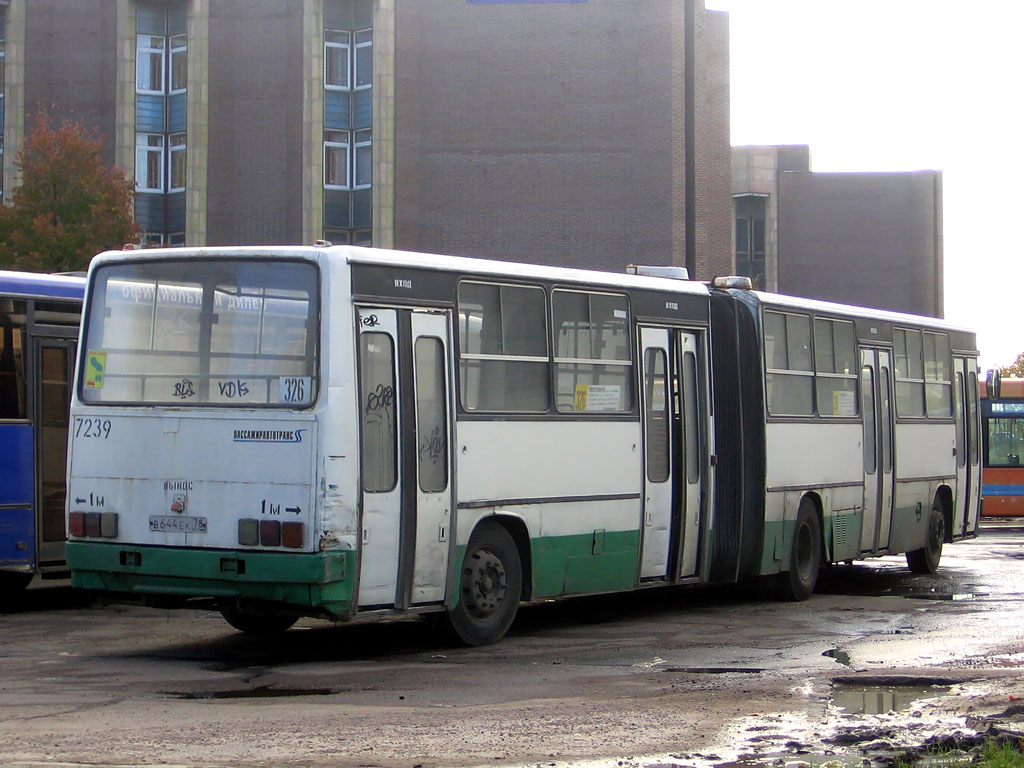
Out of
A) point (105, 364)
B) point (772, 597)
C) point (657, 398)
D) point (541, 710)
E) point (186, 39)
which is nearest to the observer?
point (541, 710)

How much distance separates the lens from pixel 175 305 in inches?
441

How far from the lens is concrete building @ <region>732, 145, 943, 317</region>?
81.3m

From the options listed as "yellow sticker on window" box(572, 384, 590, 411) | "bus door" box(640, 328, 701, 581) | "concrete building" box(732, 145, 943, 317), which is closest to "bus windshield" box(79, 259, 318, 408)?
"yellow sticker on window" box(572, 384, 590, 411)

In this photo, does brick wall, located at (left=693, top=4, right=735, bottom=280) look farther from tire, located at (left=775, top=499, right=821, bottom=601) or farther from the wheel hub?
the wheel hub

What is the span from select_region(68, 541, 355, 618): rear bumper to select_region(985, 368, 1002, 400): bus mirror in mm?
21180

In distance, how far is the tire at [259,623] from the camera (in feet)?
40.2

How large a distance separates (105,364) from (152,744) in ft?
Answer: 14.5

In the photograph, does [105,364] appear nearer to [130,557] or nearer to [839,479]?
[130,557]

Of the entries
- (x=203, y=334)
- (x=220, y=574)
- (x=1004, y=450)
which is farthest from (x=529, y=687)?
(x=1004, y=450)

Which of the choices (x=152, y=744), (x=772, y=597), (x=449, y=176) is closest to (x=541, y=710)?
(x=152, y=744)

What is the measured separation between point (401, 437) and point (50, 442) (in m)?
4.65

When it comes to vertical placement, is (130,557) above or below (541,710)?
above

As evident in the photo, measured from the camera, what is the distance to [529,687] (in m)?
9.84

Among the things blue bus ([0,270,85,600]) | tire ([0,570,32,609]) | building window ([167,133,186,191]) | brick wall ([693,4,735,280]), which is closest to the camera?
blue bus ([0,270,85,600])
